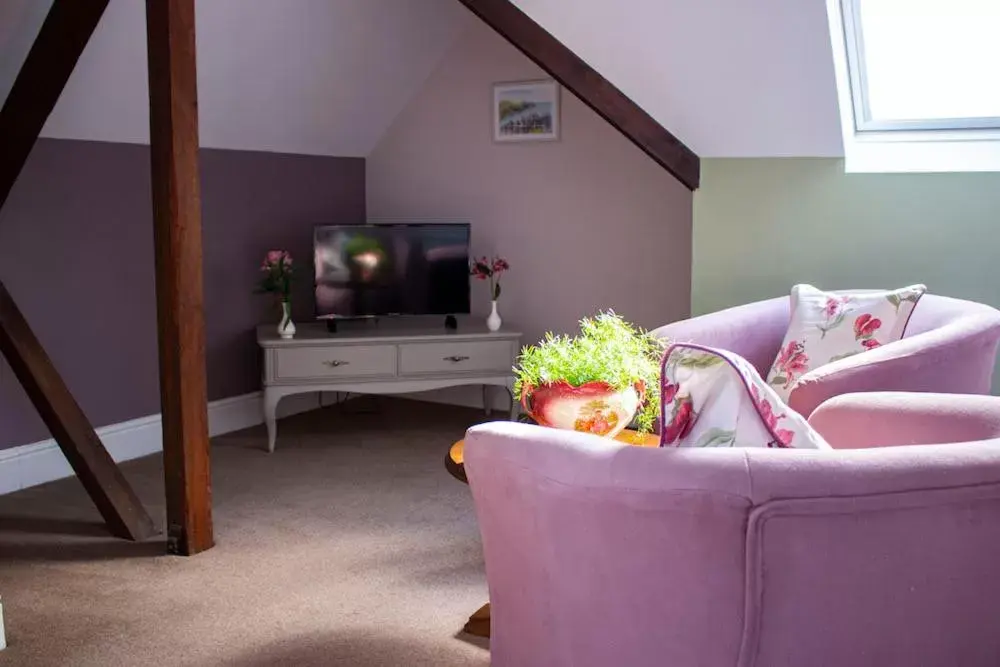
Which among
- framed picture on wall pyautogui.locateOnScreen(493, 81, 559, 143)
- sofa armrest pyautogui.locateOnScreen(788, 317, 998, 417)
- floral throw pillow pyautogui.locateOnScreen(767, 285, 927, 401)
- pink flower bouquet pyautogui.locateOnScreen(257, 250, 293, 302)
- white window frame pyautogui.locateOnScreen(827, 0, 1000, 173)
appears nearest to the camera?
sofa armrest pyautogui.locateOnScreen(788, 317, 998, 417)

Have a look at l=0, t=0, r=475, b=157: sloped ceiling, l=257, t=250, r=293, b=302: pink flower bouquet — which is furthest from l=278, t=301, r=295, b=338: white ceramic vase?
l=0, t=0, r=475, b=157: sloped ceiling

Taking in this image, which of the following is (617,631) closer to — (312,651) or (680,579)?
(680,579)

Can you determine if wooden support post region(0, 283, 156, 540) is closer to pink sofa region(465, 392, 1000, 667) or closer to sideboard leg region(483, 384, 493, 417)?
sideboard leg region(483, 384, 493, 417)

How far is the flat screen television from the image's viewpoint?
214 inches

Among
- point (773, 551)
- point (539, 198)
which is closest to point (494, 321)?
point (539, 198)

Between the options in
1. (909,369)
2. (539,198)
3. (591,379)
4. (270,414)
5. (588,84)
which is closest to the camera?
(591,379)

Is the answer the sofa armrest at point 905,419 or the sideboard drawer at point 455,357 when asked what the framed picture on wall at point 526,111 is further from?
the sofa armrest at point 905,419

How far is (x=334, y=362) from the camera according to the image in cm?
516

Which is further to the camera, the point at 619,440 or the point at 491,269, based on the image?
the point at 491,269

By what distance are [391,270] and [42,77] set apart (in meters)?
2.10

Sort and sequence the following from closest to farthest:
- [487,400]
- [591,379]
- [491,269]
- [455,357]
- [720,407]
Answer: [720,407] → [591,379] → [455,357] → [491,269] → [487,400]

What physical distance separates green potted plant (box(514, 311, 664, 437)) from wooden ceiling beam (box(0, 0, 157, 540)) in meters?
1.98

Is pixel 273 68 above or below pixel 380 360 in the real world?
above

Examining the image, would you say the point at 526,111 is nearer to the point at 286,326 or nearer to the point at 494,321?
the point at 494,321
